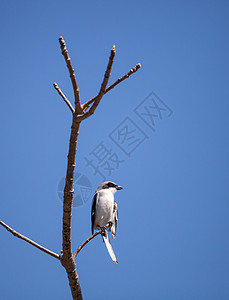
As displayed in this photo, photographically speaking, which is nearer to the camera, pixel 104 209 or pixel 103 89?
pixel 103 89

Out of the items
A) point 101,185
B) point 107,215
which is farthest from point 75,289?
point 101,185

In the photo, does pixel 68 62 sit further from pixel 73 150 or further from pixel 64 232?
pixel 64 232

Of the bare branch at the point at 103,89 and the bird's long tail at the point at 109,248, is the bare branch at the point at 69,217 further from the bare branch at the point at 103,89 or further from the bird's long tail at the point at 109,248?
the bird's long tail at the point at 109,248

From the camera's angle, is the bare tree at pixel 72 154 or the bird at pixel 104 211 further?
the bird at pixel 104 211

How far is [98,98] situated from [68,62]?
0.36 m

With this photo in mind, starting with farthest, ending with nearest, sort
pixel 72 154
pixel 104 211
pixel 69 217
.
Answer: pixel 104 211, pixel 69 217, pixel 72 154

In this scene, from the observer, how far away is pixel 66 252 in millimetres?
3414

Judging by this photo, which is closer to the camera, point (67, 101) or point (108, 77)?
point (108, 77)

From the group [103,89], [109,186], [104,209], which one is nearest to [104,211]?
[104,209]

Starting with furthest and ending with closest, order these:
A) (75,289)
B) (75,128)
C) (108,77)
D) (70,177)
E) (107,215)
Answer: (107,215) < (75,289) < (70,177) < (75,128) < (108,77)

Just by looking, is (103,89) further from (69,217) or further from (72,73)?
(69,217)

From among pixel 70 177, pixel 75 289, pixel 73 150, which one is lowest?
pixel 75 289

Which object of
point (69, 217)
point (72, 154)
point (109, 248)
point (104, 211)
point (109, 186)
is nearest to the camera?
point (72, 154)

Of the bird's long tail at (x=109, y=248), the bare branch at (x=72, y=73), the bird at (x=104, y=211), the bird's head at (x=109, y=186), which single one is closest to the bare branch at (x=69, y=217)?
the bare branch at (x=72, y=73)
